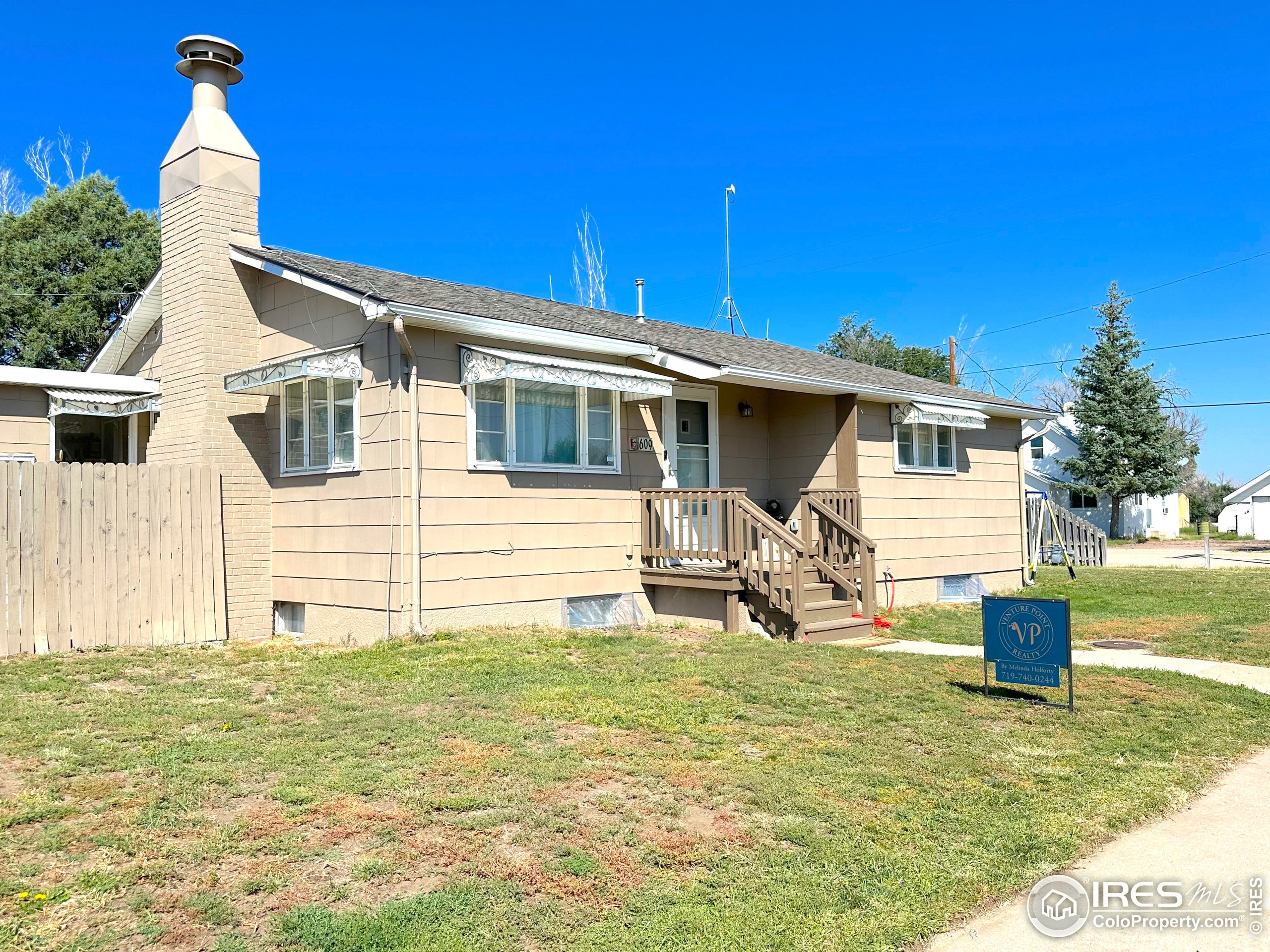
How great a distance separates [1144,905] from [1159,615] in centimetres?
1016

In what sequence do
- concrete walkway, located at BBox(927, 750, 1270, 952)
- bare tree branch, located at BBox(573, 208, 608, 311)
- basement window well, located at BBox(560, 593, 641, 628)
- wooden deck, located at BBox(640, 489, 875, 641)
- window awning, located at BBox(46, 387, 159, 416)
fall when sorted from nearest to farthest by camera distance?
concrete walkway, located at BBox(927, 750, 1270, 952)
wooden deck, located at BBox(640, 489, 875, 641)
basement window well, located at BBox(560, 593, 641, 628)
window awning, located at BBox(46, 387, 159, 416)
bare tree branch, located at BBox(573, 208, 608, 311)

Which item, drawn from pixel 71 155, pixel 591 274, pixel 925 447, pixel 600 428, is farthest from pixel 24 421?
pixel 71 155

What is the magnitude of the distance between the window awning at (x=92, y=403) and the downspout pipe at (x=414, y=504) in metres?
5.19

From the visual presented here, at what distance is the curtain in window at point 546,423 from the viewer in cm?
977

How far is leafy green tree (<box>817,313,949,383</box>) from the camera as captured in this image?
4566 cm

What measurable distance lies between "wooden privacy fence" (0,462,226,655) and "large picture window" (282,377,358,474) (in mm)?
926

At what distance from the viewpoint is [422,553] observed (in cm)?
878

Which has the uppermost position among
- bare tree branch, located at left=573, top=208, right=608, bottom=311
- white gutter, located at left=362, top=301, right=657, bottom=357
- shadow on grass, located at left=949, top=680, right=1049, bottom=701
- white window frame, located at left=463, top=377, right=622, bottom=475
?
bare tree branch, located at left=573, top=208, right=608, bottom=311

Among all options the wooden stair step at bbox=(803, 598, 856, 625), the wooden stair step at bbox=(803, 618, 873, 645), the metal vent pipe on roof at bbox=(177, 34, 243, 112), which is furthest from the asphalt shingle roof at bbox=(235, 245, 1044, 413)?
the wooden stair step at bbox=(803, 618, 873, 645)

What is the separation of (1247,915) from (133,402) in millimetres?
12387

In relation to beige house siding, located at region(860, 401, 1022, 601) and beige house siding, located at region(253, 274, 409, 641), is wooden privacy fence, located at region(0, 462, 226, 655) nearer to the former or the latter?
beige house siding, located at region(253, 274, 409, 641)

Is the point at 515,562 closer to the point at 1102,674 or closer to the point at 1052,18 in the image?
the point at 1102,674

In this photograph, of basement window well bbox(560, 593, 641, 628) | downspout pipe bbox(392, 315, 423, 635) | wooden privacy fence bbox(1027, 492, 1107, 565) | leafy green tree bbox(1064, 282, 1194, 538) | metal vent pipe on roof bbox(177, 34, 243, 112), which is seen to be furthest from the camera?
leafy green tree bbox(1064, 282, 1194, 538)

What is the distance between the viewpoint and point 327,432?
9.90m
